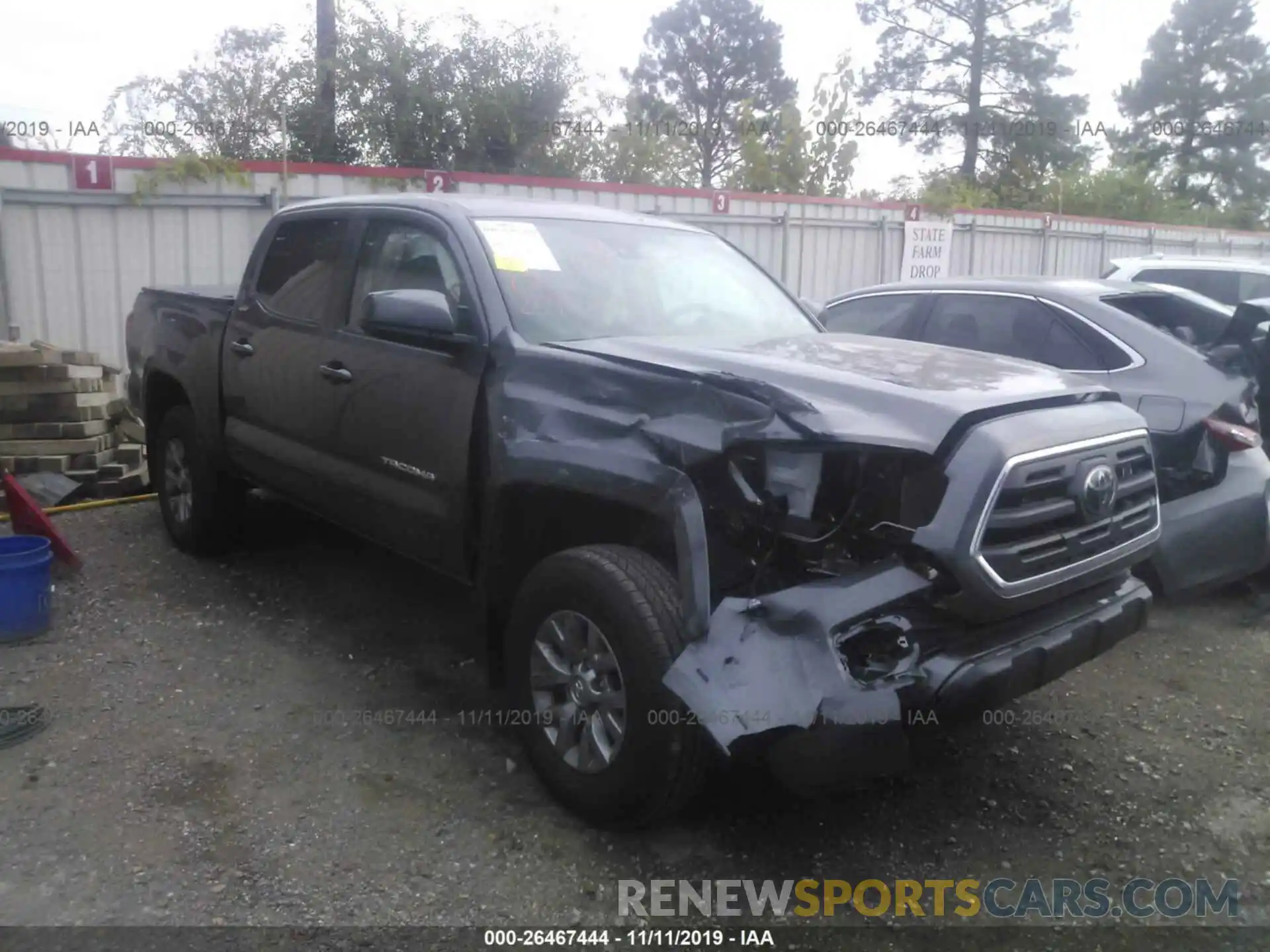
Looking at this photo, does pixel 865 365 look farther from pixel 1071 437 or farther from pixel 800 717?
pixel 800 717

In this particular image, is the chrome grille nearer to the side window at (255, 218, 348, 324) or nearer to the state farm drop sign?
the side window at (255, 218, 348, 324)

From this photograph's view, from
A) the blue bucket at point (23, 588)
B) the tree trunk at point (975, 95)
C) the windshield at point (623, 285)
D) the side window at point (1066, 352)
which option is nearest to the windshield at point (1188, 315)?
the side window at point (1066, 352)

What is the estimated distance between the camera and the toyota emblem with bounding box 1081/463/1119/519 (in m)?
3.09

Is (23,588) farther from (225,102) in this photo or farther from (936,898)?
(225,102)

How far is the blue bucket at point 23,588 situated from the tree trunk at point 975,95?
27.3 m

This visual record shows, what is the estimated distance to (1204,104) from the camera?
1489 inches

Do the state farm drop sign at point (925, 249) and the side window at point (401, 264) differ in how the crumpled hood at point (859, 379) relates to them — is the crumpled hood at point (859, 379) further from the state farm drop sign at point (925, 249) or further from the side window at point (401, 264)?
the state farm drop sign at point (925, 249)

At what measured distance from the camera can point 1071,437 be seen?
3094 millimetres

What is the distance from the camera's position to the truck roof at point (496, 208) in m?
4.12

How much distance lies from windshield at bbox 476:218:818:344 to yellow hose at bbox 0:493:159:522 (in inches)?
145

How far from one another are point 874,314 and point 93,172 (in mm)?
5917

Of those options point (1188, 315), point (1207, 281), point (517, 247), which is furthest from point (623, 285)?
point (1207, 281)

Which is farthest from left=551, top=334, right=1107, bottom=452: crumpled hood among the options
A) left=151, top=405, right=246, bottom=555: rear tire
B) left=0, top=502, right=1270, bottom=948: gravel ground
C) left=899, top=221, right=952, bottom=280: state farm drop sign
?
left=899, top=221, right=952, bottom=280: state farm drop sign

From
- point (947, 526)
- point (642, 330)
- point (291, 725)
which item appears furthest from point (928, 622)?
point (291, 725)
